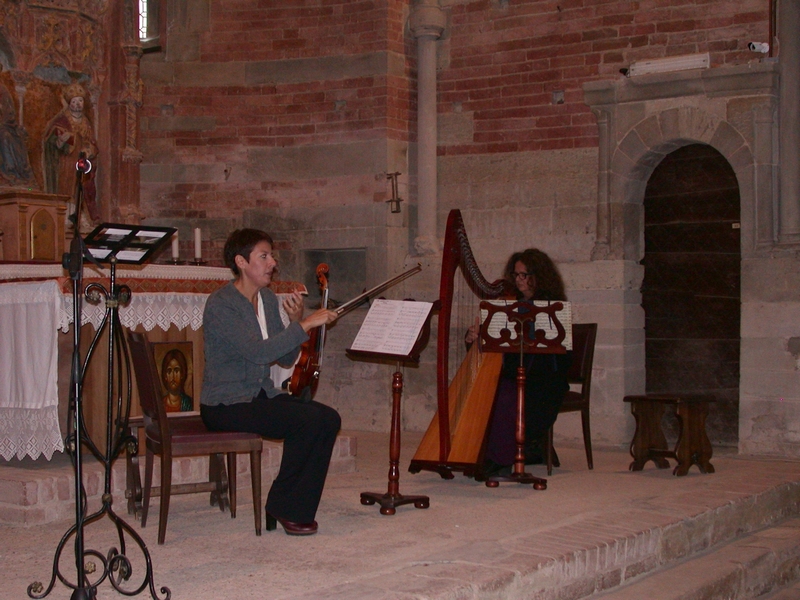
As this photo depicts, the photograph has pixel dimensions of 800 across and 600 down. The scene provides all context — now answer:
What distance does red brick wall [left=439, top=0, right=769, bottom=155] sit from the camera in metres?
7.28

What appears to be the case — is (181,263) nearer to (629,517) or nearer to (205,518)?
(205,518)

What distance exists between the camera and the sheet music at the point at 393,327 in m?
4.45

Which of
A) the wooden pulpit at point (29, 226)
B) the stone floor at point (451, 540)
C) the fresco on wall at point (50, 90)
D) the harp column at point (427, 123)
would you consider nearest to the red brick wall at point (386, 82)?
the harp column at point (427, 123)

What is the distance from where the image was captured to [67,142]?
7438 mm

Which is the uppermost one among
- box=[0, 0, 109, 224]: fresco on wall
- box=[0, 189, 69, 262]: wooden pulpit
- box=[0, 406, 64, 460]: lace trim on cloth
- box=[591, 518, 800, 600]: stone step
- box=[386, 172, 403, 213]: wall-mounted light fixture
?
box=[0, 0, 109, 224]: fresco on wall

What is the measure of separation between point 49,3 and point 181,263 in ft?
7.87

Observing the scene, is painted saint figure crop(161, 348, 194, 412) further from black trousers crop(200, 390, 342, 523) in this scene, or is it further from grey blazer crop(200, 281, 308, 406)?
black trousers crop(200, 390, 342, 523)

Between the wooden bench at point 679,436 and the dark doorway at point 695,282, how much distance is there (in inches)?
56.8

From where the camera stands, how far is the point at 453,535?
4.29m

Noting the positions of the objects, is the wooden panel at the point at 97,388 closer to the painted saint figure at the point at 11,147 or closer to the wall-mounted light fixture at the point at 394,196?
the painted saint figure at the point at 11,147

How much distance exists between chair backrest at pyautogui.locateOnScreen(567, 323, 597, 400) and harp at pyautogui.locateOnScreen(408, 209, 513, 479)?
58 cm

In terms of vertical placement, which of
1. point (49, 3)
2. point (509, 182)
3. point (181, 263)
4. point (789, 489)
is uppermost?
point (49, 3)

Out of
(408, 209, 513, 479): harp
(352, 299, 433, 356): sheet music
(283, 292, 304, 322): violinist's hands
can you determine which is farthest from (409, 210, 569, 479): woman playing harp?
(283, 292, 304, 322): violinist's hands

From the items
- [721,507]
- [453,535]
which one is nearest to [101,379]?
[453,535]
